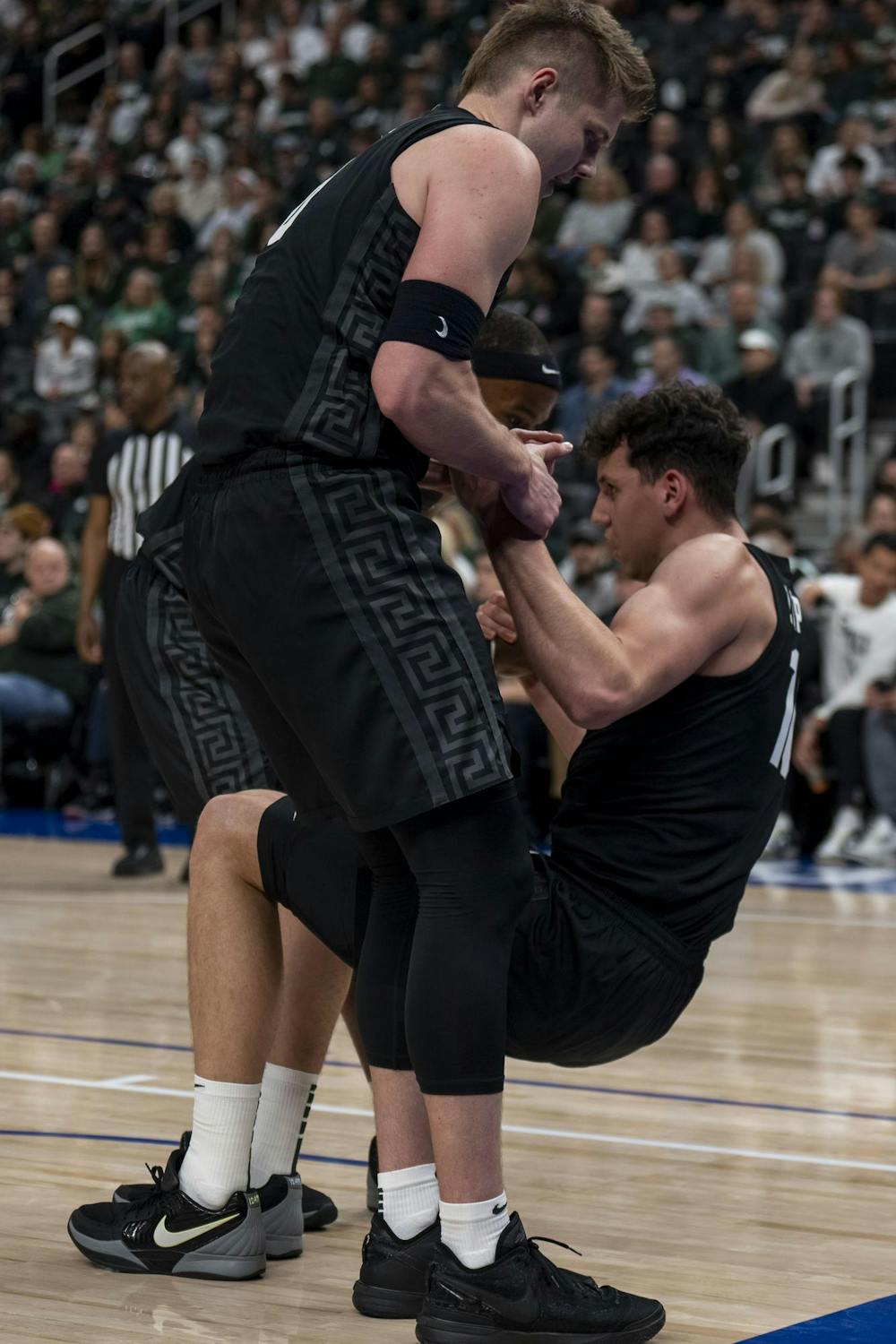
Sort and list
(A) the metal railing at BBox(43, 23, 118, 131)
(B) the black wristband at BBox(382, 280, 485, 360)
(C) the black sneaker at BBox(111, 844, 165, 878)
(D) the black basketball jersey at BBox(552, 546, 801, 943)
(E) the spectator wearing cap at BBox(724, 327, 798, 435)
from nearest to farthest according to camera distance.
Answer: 1. (B) the black wristband at BBox(382, 280, 485, 360)
2. (D) the black basketball jersey at BBox(552, 546, 801, 943)
3. (C) the black sneaker at BBox(111, 844, 165, 878)
4. (E) the spectator wearing cap at BBox(724, 327, 798, 435)
5. (A) the metal railing at BBox(43, 23, 118, 131)

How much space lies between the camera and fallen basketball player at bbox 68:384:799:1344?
2574 millimetres

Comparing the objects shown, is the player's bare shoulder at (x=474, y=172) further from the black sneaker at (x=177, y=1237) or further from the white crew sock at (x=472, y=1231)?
the black sneaker at (x=177, y=1237)

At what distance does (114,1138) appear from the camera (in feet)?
11.8

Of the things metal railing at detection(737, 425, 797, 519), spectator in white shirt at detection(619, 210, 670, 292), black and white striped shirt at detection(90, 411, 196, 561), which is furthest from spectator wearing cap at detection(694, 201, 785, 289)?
black and white striped shirt at detection(90, 411, 196, 561)

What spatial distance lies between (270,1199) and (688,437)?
1.23 meters

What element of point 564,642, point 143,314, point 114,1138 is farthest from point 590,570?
point 564,642

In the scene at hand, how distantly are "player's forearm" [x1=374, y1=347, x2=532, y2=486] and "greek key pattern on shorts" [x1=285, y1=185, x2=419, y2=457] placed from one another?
0.07 m

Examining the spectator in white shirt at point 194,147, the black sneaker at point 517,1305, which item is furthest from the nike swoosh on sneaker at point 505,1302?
the spectator in white shirt at point 194,147

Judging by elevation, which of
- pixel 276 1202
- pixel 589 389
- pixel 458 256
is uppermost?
pixel 458 256

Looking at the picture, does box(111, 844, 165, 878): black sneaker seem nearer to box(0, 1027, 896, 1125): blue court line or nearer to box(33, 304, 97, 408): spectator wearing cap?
box(0, 1027, 896, 1125): blue court line

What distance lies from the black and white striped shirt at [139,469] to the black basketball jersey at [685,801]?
4472 mm

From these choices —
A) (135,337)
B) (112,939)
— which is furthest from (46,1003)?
(135,337)

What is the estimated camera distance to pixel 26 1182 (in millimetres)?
3264

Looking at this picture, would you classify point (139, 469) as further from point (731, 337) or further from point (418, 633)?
point (418, 633)
